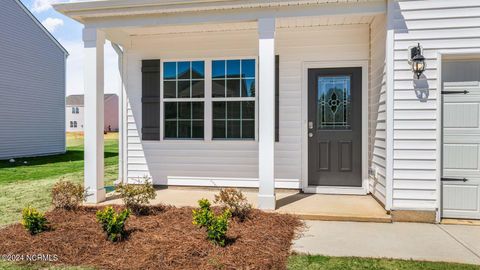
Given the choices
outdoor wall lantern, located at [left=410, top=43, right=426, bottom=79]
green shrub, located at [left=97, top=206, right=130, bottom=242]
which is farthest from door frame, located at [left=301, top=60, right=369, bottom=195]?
green shrub, located at [left=97, top=206, right=130, bottom=242]

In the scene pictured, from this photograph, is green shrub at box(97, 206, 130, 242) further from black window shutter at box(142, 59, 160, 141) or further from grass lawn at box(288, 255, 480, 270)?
black window shutter at box(142, 59, 160, 141)

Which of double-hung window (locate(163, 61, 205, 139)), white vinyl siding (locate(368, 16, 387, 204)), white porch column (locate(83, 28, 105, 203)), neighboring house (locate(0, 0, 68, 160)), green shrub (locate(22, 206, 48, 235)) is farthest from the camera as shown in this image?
neighboring house (locate(0, 0, 68, 160))

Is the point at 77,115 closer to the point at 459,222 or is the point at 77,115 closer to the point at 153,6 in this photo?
the point at 153,6

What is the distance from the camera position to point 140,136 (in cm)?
620

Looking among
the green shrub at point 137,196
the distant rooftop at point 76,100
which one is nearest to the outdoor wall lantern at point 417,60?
the green shrub at point 137,196

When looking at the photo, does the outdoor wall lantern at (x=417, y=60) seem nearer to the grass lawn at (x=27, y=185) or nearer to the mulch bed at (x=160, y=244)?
the mulch bed at (x=160, y=244)

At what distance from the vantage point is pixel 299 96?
5.62 m

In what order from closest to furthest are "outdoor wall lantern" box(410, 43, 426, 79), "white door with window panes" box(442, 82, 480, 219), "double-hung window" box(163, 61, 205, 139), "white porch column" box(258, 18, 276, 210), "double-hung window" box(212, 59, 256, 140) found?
"outdoor wall lantern" box(410, 43, 426, 79)
"white door with window panes" box(442, 82, 480, 219)
"white porch column" box(258, 18, 276, 210)
"double-hung window" box(212, 59, 256, 140)
"double-hung window" box(163, 61, 205, 139)

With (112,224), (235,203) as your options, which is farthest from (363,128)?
(112,224)

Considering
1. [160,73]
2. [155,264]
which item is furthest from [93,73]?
[155,264]

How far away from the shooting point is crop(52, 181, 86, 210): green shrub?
14.3ft

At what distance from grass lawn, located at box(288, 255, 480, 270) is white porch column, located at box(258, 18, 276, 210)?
151 centimetres

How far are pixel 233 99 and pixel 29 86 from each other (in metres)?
11.3

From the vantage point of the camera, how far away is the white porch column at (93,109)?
16.1 feet
